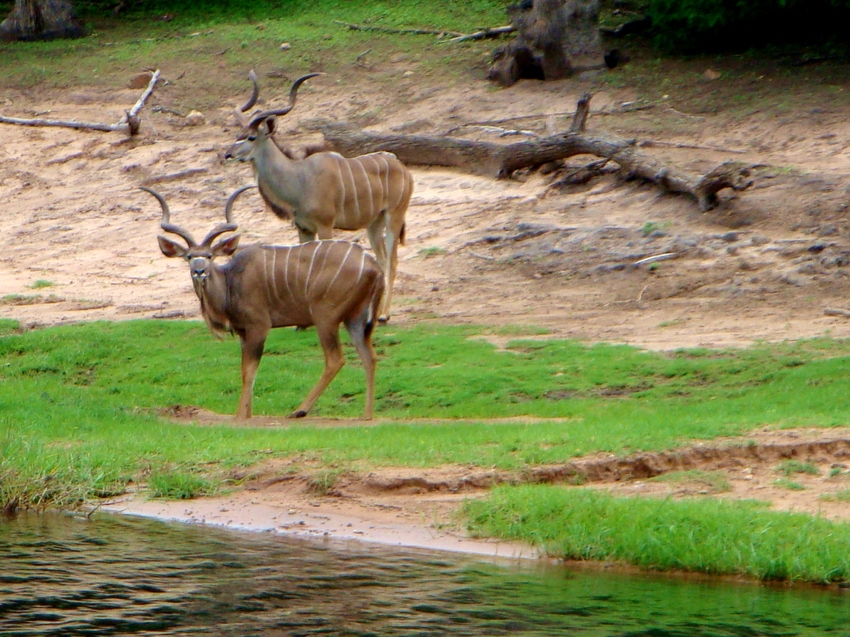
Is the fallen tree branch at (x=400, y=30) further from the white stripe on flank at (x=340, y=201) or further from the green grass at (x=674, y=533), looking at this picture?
the green grass at (x=674, y=533)

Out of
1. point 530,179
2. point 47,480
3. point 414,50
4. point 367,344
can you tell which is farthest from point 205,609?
point 414,50

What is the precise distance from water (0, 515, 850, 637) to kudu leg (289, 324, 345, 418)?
9.18 feet

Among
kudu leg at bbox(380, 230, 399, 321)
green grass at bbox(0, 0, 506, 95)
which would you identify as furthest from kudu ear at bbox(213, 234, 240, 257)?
green grass at bbox(0, 0, 506, 95)

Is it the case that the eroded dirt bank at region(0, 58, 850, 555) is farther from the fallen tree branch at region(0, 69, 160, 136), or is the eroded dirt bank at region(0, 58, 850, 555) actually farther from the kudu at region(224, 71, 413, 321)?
the kudu at region(224, 71, 413, 321)

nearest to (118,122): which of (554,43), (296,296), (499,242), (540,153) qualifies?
(554,43)

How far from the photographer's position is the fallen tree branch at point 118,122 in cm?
1725

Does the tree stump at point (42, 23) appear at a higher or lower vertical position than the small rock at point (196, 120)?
higher

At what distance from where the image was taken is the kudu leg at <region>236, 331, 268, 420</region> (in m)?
9.26

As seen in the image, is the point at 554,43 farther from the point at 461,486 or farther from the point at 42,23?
the point at 461,486

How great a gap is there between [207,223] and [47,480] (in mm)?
8053

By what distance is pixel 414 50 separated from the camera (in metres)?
18.7

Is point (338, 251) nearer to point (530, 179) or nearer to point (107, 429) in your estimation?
point (107, 429)

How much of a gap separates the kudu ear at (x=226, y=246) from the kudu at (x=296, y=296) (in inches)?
2.3

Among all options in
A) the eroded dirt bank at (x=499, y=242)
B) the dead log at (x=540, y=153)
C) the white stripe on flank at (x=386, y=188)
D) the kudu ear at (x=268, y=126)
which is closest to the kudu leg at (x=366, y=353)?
the eroded dirt bank at (x=499, y=242)
